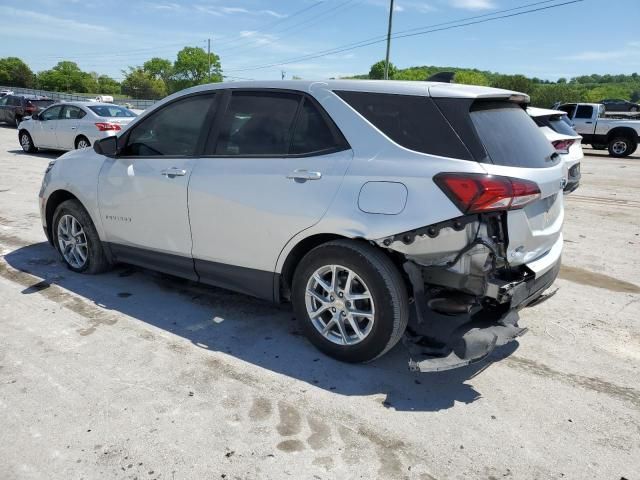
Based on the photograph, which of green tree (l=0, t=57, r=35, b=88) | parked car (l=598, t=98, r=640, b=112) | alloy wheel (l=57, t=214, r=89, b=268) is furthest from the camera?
green tree (l=0, t=57, r=35, b=88)

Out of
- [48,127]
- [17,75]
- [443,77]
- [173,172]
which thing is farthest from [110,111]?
[17,75]

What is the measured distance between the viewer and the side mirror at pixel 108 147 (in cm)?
448

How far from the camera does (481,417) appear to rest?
9.45ft

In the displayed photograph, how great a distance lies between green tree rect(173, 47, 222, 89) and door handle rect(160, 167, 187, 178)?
144707mm

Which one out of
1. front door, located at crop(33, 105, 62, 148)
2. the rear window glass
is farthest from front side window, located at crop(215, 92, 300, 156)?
front door, located at crop(33, 105, 62, 148)

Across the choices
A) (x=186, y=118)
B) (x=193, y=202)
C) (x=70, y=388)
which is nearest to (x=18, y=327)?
(x=70, y=388)

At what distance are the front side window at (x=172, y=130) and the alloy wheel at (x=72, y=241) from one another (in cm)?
102

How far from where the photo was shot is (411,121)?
3.14 m

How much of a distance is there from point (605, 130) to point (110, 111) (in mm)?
17509

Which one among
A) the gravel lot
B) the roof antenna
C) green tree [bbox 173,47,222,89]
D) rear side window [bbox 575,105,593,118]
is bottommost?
the gravel lot

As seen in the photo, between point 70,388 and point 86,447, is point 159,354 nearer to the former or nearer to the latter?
point 70,388

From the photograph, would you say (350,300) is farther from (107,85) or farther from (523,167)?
(107,85)

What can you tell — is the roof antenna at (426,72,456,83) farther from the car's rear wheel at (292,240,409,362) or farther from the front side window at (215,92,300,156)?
the car's rear wheel at (292,240,409,362)

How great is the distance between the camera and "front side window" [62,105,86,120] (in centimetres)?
1385
